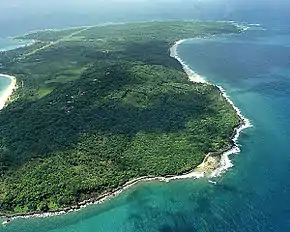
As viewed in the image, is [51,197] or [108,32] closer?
[51,197]

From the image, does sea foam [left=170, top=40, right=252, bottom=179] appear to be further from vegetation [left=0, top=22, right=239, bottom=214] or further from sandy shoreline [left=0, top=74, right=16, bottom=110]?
sandy shoreline [left=0, top=74, right=16, bottom=110]

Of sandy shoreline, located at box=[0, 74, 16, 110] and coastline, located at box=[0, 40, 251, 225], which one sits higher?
coastline, located at box=[0, 40, 251, 225]

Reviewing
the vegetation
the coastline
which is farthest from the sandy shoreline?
the coastline

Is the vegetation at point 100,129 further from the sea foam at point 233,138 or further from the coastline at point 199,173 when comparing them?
the sea foam at point 233,138

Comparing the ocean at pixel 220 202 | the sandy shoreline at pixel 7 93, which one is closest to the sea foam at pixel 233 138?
the ocean at pixel 220 202

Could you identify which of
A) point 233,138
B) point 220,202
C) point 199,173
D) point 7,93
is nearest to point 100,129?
point 199,173

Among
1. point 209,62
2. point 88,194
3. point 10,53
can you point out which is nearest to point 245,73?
point 209,62

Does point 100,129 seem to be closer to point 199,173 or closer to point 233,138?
point 199,173

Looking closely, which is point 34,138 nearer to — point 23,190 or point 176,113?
point 23,190
